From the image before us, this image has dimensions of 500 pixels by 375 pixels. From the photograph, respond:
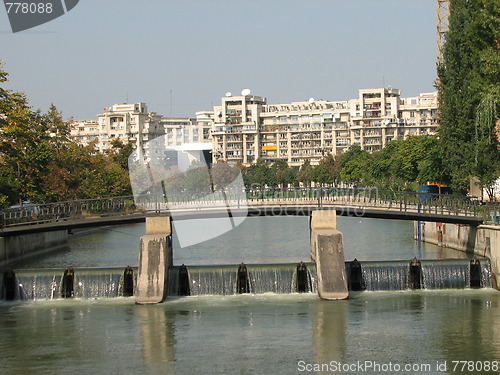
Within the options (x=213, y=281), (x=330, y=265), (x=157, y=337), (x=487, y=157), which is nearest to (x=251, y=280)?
(x=213, y=281)

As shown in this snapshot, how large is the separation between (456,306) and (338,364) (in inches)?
400

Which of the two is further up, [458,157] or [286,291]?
[458,157]

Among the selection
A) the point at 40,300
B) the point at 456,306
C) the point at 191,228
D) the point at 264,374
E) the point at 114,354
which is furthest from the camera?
the point at 191,228

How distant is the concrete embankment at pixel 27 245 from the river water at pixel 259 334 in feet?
36.8

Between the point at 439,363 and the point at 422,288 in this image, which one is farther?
the point at 422,288

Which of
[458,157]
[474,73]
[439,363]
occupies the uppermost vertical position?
[474,73]

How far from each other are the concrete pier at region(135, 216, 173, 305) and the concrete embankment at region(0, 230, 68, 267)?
42.5ft

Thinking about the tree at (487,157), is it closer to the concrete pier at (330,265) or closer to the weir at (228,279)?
the weir at (228,279)

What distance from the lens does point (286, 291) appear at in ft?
133

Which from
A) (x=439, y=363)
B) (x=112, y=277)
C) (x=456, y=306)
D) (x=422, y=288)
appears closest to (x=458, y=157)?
(x=422, y=288)

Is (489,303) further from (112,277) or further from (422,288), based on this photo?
(112,277)

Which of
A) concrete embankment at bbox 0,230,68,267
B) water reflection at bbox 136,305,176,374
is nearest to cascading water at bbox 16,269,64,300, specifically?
water reflection at bbox 136,305,176,374

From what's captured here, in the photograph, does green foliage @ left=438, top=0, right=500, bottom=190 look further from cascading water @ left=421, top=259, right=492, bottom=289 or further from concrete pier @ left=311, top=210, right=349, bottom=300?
concrete pier @ left=311, top=210, right=349, bottom=300

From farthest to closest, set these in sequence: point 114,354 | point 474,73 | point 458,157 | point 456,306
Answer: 1. point 458,157
2. point 474,73
3. point 456,306
4. point 114,354
